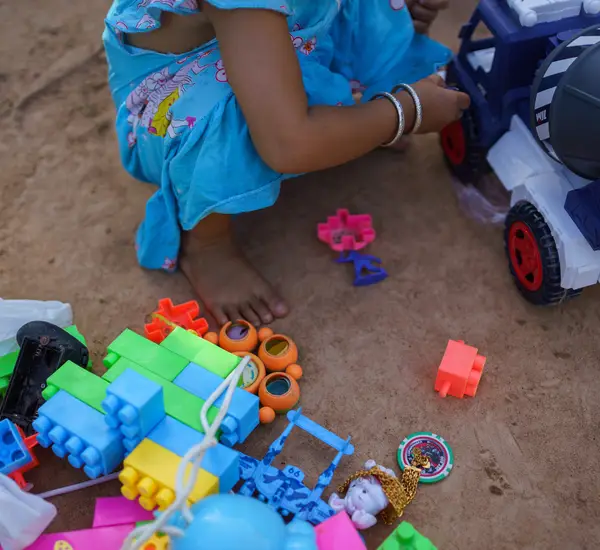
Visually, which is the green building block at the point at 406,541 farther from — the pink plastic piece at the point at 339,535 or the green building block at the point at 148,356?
the green building block at the point at 148,356

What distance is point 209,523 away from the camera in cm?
66

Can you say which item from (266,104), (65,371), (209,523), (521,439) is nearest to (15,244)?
(65,371)

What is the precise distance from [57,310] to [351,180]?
561 mm

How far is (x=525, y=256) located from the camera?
1050 mm

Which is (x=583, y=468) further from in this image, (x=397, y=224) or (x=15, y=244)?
(x=15, y=244)

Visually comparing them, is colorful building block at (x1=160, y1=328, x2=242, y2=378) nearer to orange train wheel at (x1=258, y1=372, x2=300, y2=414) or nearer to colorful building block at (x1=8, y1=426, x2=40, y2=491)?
orange train wheel at (x1=258, y1=372, x2=300, y2=414)

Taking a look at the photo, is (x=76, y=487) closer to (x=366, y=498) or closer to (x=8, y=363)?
(x=8, y=363)

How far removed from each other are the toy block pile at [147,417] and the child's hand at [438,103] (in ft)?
1.57

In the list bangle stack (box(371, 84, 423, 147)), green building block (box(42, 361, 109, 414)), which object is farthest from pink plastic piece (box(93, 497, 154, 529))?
bangle stack (box(371, 84, 423, 147))

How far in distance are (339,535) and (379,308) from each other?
402mm

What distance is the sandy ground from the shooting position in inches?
34.3

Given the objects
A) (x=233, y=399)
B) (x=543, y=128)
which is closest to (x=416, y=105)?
(x=543, y=128)

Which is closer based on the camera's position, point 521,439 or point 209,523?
point 209,523

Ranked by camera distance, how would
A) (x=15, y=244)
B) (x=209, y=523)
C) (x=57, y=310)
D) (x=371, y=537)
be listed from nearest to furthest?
(x=209, y=523)
(x=371, y=537)
(x=57, y=310)
(x=15, y=244)
